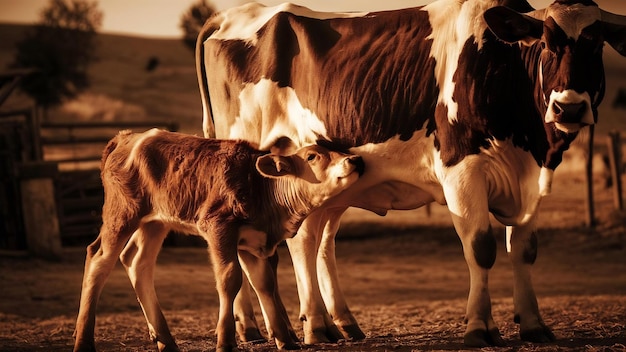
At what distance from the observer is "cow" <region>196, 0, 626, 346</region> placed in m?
8.03

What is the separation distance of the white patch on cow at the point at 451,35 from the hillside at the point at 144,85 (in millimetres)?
34809

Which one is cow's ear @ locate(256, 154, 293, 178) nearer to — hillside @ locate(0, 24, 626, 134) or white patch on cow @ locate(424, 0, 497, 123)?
white patch on cow @ locate(424, 0, 497, 123)

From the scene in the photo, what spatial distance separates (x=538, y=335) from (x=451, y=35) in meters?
2.36

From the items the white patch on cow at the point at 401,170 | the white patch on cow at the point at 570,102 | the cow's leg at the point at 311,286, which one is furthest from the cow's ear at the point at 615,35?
the cow's leg at the point at 311,286

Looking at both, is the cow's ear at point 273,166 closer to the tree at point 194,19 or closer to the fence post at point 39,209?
the fence post at point 39,209

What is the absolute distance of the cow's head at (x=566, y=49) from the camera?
7.69 m

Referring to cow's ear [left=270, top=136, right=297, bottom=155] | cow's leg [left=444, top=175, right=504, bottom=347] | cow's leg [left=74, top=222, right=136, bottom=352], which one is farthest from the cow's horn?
cow's leg [left=74, top=222, right=136, bottom=352]

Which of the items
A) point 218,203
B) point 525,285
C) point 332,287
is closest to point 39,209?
point 332,287

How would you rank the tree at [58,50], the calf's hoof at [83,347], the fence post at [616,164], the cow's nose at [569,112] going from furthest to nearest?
the tree at [58,50], the fence post at [616,164], the calf's hoof at [83,347], the cow's nose at [569,112]

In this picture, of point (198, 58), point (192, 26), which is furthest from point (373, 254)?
point (192, 26)

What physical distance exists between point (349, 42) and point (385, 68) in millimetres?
491

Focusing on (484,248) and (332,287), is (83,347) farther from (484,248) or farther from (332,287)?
(484,248)

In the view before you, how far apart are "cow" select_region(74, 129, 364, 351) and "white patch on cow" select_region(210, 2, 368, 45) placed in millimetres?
1624

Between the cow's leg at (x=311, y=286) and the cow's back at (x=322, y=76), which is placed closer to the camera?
the cow's back at (x=322, y=76)
